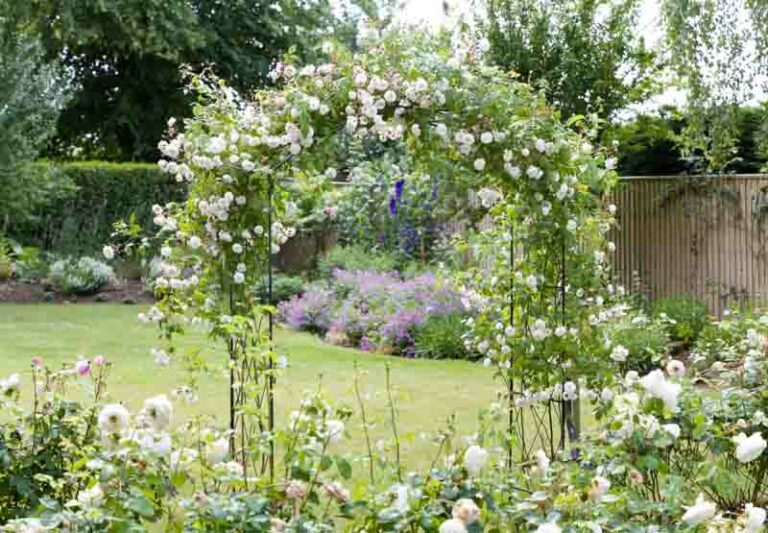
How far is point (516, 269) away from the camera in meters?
5.00

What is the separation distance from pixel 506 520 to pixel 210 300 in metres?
2.53

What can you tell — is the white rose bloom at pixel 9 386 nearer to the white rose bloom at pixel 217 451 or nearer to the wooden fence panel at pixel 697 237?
the white rose bloom at pixel 217 451

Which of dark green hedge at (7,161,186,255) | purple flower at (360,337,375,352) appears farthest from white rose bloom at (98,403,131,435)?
dark green hedge at (7,161,186,255)

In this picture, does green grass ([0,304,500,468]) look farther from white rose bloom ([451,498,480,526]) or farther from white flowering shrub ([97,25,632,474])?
white rose bloom ([451,498,480,526])

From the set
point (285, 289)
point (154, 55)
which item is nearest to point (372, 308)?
point (285, 289)

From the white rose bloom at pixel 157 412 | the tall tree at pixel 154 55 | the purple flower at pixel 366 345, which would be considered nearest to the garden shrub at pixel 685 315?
the purple flower at pixel 366 345

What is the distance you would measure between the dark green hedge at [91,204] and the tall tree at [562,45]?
555cm

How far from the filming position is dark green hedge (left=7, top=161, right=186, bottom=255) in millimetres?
14594

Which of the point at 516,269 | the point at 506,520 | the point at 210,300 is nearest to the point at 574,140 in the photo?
the point at 516,269

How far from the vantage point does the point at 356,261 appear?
469 inches

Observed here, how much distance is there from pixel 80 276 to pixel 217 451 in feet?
37.0

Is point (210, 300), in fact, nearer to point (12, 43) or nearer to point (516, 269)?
point (516, 269)

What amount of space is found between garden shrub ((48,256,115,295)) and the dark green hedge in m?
1.02

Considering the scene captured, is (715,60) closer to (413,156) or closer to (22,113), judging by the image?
(413,156)
